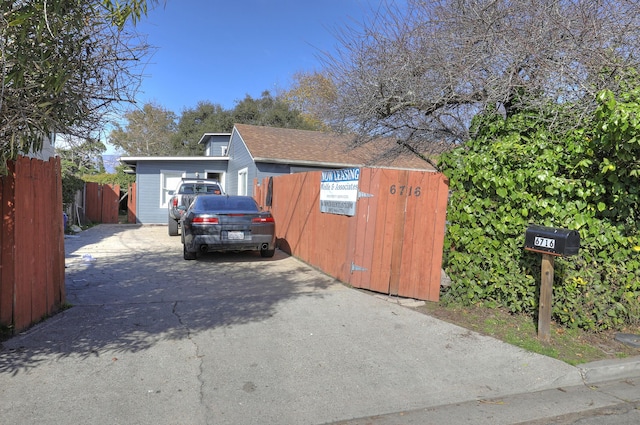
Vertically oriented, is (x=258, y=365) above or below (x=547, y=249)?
below

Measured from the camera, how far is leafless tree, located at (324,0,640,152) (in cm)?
579

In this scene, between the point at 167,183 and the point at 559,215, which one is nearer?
the point at 559,215

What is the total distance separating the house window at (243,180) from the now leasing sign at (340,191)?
31.2 ft

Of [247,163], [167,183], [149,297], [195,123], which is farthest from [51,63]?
[195,123]

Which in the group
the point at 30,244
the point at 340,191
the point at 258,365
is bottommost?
the point at 258,365

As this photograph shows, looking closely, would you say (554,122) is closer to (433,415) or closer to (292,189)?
(433,415)

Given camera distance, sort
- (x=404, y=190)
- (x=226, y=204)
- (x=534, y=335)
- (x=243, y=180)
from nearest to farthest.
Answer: (x=534, y=335)
(x=404, y=190)
(x=226, y=204)
(x=243, y=180)

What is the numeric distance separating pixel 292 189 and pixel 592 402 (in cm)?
765

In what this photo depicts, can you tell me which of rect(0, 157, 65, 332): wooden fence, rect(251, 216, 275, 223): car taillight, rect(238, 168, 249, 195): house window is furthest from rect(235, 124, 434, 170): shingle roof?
rect(0, 157, 65, 332): wooden fence

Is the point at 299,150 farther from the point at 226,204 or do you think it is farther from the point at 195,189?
the point at 226,204

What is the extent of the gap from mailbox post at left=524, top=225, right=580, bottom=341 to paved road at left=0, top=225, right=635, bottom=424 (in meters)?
0.56

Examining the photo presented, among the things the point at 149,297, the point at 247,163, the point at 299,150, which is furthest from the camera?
the point at 299,150

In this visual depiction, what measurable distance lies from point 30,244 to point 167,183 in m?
15.1

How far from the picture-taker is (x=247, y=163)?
56.0ft
